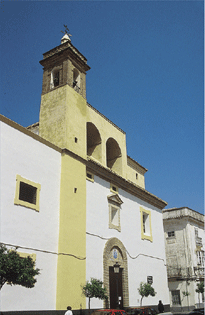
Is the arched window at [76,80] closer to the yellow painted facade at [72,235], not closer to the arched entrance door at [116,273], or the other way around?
the yellow painted facade at [72,235]

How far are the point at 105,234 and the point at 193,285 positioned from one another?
1584 cm

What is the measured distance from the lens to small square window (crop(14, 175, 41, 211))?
13.7 metres

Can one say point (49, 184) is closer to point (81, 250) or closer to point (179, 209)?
point (81, 250)

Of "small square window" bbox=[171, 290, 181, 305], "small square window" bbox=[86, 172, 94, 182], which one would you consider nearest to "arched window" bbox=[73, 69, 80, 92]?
"small square window" bbox=[86, 172, 94, 182]

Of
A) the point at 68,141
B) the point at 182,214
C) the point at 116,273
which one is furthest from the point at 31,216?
the point at 182,214

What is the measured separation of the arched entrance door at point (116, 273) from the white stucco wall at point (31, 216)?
443 cm

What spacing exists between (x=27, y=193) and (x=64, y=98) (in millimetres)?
6198

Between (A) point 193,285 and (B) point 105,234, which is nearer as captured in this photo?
(B) point 105,234

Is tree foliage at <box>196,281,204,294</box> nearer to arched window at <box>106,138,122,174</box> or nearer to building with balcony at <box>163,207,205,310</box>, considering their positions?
building with balcony at <box>163,207,205,310</box>

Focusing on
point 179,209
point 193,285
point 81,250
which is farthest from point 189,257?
point 81,250

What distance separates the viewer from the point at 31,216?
14039 mm

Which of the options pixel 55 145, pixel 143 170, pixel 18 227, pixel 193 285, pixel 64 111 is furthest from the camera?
pixel 193 285

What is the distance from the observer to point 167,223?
111 feet

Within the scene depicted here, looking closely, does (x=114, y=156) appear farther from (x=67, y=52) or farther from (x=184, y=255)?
(x=184, y=255)
